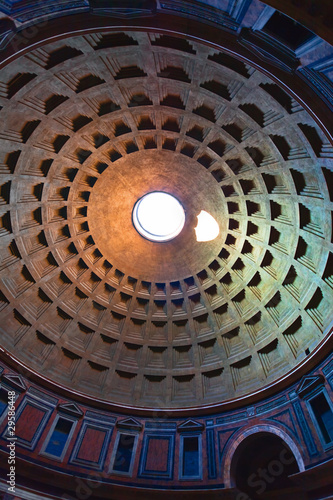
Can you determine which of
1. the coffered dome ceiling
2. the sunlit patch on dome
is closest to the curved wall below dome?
the coffered dome ceiling

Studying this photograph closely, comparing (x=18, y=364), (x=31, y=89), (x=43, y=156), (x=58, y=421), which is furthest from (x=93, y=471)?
(x=31, y=89)

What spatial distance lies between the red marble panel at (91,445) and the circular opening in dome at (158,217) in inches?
536

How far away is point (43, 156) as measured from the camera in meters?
22.7

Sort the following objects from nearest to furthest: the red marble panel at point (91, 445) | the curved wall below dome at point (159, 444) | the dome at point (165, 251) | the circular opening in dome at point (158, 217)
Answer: the dome at point (165, 251), the curved wall below dome at point (159, 444), the red marble panel at point (91, 445), the circular opening in dome at point (158, 217)

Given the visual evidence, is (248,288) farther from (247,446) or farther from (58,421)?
(58,421)

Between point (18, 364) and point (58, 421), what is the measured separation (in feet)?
14.1

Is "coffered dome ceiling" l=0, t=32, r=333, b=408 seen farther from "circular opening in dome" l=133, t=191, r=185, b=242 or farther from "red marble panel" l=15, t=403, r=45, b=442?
"red marble panel" l=15, t=403, r=45, b=442

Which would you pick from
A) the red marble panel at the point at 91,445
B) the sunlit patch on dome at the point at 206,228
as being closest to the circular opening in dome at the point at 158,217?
the sunlit patch on dome at the point at 206,228

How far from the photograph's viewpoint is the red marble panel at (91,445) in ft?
72.8

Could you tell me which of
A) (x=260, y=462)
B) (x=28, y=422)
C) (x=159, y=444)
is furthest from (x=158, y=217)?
(x=260, y=462)

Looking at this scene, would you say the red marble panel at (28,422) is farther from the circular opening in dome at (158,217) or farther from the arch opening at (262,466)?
the circular opening in dome at (158,217)

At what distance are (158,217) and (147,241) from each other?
2.65 m

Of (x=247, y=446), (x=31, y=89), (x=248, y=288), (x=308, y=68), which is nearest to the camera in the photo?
(x=308, y=68)

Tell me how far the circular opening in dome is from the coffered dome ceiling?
0.73 m
